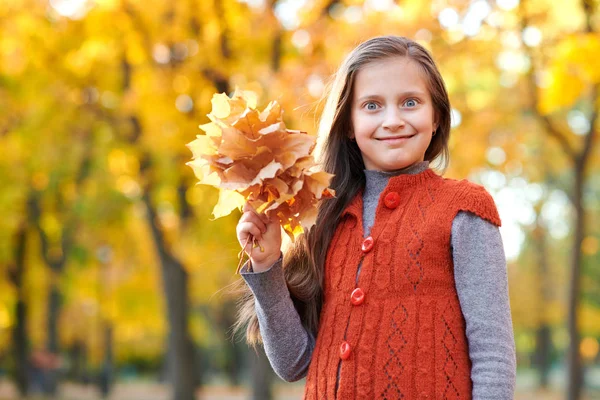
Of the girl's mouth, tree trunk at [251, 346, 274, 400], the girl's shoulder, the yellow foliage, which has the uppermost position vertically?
the yellow foliage

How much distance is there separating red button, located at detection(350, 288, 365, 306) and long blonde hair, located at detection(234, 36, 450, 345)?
0.22 meters

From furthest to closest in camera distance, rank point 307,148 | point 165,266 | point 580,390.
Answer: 1. point 165,266
2. point 580,390
3. point 307,148

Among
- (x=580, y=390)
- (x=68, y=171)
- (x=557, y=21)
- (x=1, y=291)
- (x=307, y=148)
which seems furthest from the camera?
(x=1, y=291)

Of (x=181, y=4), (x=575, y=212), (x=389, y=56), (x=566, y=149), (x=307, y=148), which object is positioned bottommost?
(x=307, y=148)

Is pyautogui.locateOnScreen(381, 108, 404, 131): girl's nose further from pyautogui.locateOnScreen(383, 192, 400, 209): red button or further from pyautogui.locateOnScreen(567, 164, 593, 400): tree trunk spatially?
pyautogui.locateOnScreen(567, 164, 593, 400): tree trunk

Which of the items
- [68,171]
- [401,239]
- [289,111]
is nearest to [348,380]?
[401,239]

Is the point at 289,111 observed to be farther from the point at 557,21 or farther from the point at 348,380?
the point at 348,380

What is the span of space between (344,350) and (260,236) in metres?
0.42

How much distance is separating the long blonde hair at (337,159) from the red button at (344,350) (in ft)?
0.94

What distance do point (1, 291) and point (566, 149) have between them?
1562cm

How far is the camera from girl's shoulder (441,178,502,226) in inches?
94.8

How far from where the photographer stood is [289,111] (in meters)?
8.52

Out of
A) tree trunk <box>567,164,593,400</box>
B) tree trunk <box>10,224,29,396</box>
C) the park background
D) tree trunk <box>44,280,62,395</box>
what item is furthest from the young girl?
tree trunk <box>44,280,62,395</box>

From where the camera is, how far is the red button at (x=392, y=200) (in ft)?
8.31
